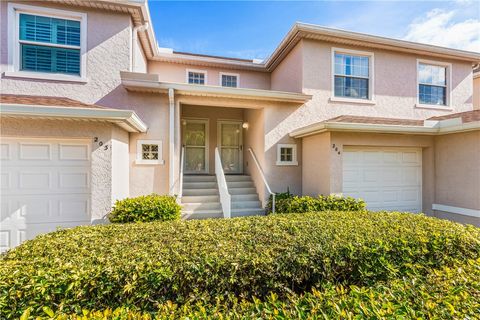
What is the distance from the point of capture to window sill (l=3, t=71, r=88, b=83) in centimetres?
577

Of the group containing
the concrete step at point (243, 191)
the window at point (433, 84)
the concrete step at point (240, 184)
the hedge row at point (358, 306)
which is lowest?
the hedge row at point (358, 306)

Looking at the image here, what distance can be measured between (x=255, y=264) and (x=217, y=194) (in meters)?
5.05

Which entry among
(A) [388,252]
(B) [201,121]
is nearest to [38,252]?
(A) [388,252]

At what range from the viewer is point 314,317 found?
74.3 inches

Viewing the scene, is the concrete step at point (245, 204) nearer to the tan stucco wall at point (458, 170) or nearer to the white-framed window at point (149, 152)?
the white-framed window at point (149, 152)

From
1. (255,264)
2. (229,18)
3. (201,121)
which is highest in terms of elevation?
(229,18)

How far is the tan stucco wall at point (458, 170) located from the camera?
20.7 feet

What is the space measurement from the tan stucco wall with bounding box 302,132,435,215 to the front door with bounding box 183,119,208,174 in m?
4.34

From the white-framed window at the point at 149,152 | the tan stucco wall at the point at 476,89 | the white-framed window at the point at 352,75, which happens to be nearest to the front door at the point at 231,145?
the white-framed window at the point at 149,152

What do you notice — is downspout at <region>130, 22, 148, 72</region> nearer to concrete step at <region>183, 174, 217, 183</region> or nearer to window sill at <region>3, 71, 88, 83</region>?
window sill at <region>3, 71, 88, 83</region>


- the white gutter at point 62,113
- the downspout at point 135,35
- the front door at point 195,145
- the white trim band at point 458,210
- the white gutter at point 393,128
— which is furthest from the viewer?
the front door at point 195,145

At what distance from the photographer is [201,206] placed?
6.82 m

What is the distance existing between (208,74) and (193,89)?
3842 mm

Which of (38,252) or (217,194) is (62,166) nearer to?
(38,252)
